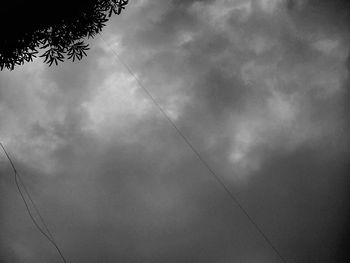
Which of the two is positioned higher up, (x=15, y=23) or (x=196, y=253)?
(x=196, y=253)

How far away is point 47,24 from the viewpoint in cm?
298

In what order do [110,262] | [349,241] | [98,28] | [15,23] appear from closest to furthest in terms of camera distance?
[15,23]
[98,28]
[110,262]
[349,241]

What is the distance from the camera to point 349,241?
19525 cm

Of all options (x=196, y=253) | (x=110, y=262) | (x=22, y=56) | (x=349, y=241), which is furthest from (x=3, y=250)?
(x=349, y=241)

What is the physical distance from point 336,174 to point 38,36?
19199 cm

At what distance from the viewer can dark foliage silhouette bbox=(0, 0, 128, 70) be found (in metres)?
2.30

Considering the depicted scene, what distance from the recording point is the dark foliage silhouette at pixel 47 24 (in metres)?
2.30

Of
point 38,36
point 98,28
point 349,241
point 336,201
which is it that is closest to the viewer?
point 38,36

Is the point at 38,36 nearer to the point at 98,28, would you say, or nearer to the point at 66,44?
the point at 66,44

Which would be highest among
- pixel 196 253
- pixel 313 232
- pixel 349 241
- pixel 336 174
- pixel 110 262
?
pixel 110 262

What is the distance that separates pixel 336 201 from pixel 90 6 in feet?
740

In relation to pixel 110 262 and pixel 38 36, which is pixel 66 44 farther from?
pixel 110 262

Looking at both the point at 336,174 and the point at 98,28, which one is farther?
the point at 336,174

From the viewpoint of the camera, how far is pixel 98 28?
13.5ft
